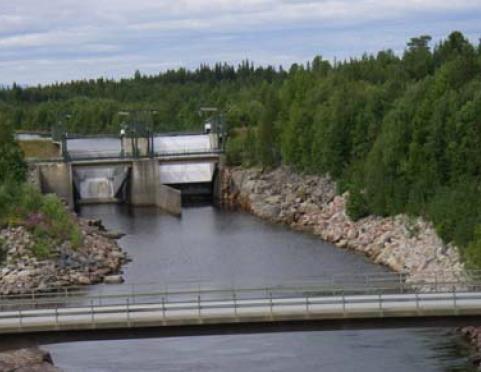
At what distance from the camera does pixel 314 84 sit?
360 ft

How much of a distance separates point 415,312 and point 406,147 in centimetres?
3599

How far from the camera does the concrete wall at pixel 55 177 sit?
104875mm

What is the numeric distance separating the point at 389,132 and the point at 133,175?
34.1 metres

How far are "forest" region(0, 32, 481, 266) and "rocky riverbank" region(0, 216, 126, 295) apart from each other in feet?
55.0

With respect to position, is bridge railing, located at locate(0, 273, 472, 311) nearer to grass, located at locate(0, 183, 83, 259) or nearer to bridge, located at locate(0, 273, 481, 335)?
bridge, located at locate(0, 273, 481, 335)

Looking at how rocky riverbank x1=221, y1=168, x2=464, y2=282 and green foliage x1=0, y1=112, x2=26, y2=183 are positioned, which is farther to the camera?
green foliage x1=0, y1=112, x2=26, y2=183

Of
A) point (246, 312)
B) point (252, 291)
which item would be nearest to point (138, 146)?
point (252, 291)

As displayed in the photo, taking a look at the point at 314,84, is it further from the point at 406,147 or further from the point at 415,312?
the point at 415,312

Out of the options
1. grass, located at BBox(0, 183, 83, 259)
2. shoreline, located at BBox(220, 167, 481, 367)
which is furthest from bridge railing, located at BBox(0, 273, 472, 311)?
grass, located at BBox(0, 183, 83, 259)

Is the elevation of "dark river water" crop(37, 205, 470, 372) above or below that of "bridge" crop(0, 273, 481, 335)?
below

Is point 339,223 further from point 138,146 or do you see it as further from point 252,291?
point 138,146

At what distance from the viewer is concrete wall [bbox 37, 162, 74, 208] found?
104875mm

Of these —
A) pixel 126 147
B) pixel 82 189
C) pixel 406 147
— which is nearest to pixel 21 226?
pixel 406 147

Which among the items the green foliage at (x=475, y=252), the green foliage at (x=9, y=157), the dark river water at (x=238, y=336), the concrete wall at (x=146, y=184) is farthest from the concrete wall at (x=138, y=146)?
the green foliage at (x=475, y=252)
